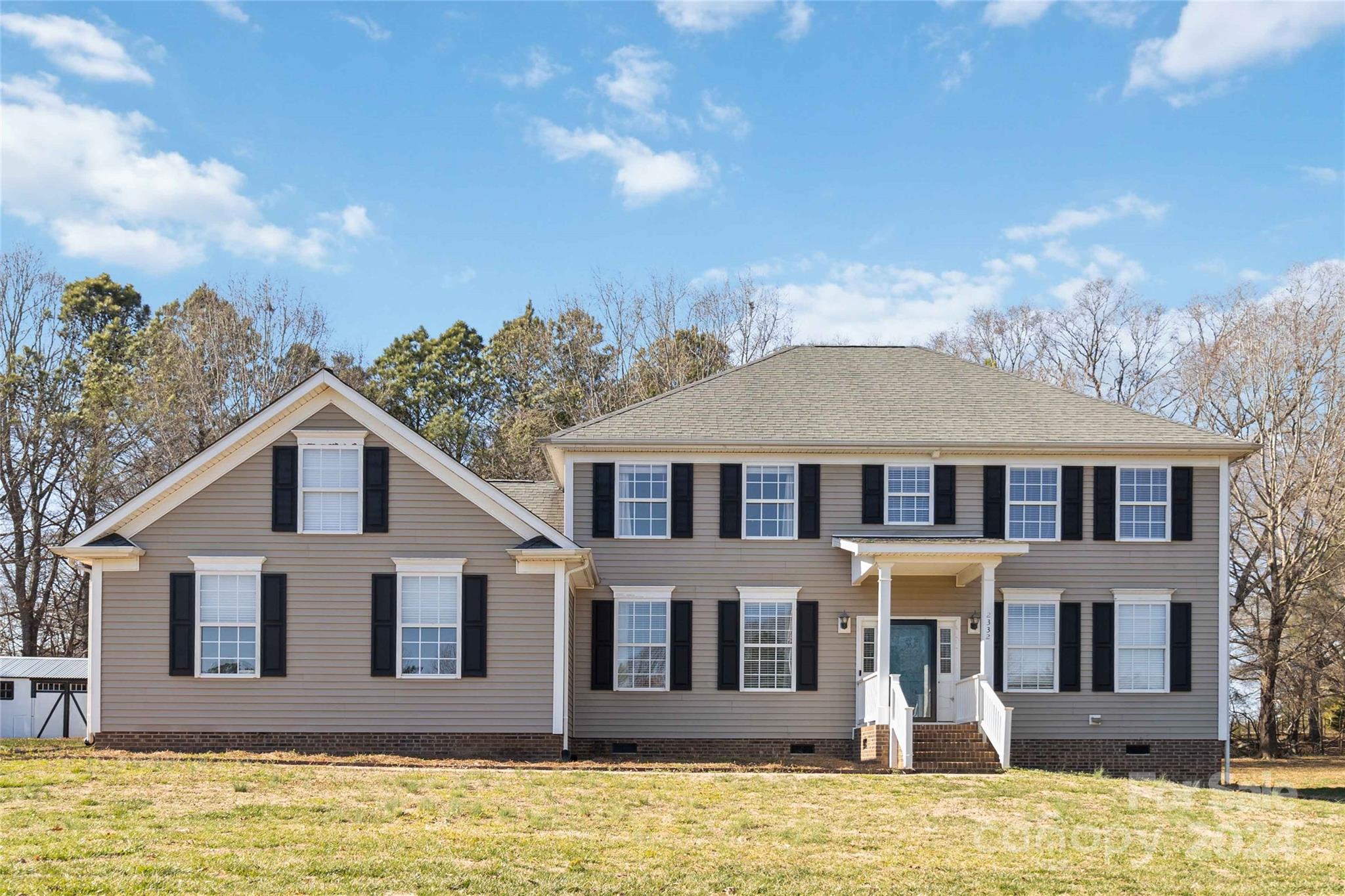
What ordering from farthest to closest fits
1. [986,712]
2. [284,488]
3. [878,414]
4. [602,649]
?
[878,414]
[602,649]
[986,712]
[284,488]

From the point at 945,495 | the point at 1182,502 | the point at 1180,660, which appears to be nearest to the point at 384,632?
the point at 945,495

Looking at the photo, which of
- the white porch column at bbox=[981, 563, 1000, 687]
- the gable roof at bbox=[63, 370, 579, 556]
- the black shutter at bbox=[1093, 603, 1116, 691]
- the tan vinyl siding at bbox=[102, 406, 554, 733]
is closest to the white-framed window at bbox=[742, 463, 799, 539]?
the white porch column at bbox=[981, 563, 1000, 687]

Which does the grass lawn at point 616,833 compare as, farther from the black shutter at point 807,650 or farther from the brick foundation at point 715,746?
the black shutter at point 807,650

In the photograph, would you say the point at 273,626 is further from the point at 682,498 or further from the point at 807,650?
the point at 807,650

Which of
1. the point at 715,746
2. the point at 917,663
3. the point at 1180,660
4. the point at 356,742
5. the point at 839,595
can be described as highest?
the point at 839,595

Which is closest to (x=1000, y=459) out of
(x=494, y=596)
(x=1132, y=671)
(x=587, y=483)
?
(x=1132, y=671)

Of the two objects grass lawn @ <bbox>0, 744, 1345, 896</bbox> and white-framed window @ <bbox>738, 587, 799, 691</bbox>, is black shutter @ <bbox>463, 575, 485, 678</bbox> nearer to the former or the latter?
grass lawn @ <bbox>0, 744, 1345, 896</bbox>

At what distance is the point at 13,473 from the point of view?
34969 millimetres

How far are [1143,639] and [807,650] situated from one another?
5673mm

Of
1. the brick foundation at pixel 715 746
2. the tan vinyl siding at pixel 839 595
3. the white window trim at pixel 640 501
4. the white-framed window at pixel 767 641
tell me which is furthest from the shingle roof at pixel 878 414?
the brick foundation at pixel 715 746

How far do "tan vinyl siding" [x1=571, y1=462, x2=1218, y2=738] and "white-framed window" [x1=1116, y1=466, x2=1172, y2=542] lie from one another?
24 cm

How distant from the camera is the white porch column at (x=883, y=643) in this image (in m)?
19.0

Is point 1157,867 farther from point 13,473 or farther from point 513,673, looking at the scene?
point 13,473

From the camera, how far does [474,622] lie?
18.8 m
